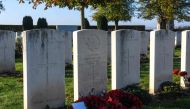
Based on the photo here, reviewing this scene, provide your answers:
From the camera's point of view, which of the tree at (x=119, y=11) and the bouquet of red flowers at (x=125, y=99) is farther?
the tree at (x=119, y=11)

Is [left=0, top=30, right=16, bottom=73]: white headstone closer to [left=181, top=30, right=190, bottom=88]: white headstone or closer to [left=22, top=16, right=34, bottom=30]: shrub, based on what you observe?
[left=181, top=30, right=190, bottom=88]: white headstone

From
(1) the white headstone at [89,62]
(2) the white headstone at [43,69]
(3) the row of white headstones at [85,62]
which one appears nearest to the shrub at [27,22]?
(3) the row of white headstones at [85,62]

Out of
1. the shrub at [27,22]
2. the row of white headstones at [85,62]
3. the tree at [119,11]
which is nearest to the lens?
the row of white headstones at [85,62]

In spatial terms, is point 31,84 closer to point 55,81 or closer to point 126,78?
point 55,81

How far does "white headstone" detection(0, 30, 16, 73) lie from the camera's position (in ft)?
47.2

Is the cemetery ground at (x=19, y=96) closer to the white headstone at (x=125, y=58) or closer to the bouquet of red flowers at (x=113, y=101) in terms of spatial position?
the white headstone at (x=125, y=58)

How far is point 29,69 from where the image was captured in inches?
326

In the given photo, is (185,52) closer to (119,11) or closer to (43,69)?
(43,69)

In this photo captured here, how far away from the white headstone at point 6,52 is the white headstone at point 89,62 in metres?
5.52

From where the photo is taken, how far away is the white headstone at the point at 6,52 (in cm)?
1438

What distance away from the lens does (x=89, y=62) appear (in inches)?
364

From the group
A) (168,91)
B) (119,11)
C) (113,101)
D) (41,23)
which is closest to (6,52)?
(168,91)

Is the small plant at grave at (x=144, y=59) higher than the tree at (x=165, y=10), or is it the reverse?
the tree at (x=165, y=10)

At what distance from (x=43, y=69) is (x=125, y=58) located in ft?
7.41
